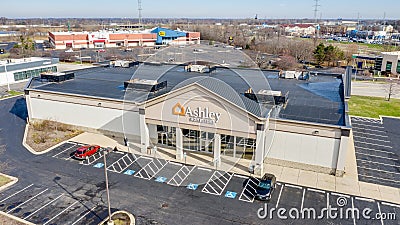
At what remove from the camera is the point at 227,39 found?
13512 centimetres

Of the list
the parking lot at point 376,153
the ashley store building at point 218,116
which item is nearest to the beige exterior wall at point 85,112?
the ashley store building at point 218,116

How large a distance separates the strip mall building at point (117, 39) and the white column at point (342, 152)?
11726 cm

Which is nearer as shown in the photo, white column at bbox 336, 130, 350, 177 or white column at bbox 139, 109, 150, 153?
white column at bbox 336, 130, 350, 177

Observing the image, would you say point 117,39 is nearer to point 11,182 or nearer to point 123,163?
point 123,163

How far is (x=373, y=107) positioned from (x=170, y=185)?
42038 mm

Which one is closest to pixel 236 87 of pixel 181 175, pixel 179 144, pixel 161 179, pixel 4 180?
pixel 179 144

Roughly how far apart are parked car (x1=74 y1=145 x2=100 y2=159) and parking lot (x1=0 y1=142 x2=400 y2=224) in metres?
0.58

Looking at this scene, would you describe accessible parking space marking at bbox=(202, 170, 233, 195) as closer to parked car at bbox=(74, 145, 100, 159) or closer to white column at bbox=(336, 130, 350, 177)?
white column at bbox=(336, 130, 350, 177)

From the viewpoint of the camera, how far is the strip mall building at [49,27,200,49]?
124875mm

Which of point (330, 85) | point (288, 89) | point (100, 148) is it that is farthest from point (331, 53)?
point (100, 148)

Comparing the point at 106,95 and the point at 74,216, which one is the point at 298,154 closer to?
the point at 74,216

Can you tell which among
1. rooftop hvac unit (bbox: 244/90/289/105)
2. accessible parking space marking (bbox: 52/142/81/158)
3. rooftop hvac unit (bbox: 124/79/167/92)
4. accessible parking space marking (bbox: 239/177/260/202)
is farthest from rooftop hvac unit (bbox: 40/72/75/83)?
accessible parking space marking (bbox: 239/177/260/202)

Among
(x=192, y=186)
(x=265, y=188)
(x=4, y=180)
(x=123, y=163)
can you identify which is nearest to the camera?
(x=265, y=188)

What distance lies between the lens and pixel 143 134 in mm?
32188
